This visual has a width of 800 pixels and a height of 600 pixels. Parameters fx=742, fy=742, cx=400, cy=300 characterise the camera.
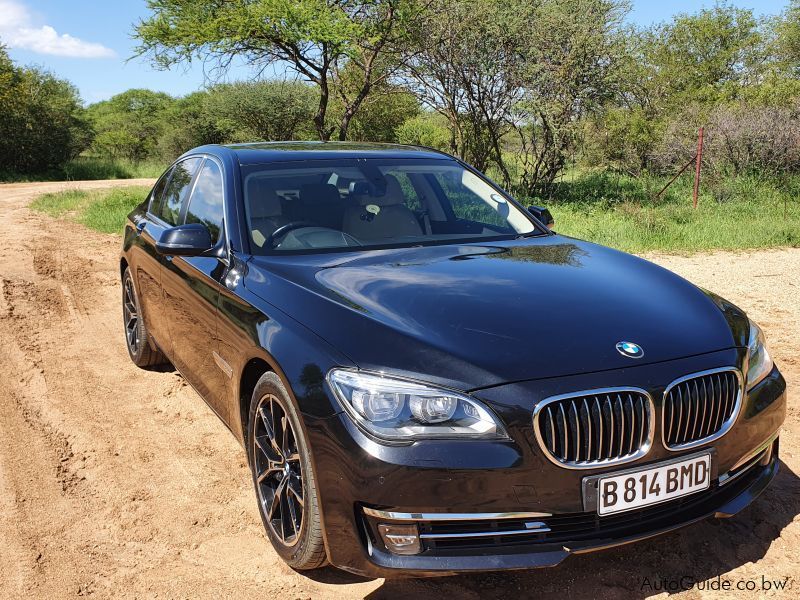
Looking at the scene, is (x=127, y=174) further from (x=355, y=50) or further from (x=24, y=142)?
(x=355, y=50)

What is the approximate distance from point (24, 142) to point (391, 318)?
3657cm

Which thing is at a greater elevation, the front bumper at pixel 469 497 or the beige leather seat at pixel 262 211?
the beige leather seat at pixel 262 211

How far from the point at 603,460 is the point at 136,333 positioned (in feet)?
13.1

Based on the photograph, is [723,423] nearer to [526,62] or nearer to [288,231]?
[288,231]

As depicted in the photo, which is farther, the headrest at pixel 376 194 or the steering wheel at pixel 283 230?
the headrest at pixel 376 194

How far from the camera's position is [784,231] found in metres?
11.3

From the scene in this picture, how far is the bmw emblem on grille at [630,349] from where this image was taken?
242 cm

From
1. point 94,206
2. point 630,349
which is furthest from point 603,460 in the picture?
point 94,206

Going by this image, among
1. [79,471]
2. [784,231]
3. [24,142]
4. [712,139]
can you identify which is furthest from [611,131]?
[24,142]

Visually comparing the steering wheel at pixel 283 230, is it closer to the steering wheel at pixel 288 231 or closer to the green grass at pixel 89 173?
the steering wheel at pixel 288 231

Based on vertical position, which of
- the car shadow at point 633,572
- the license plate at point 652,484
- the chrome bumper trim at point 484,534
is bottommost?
the car shadow at point 633,572

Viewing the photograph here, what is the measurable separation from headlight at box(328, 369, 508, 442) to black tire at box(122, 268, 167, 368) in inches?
124

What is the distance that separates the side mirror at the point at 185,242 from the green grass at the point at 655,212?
798cm

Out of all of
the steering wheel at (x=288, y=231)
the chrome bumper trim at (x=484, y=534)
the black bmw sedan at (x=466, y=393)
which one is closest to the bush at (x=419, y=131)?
the steering wheel at (x=288, y=231)
